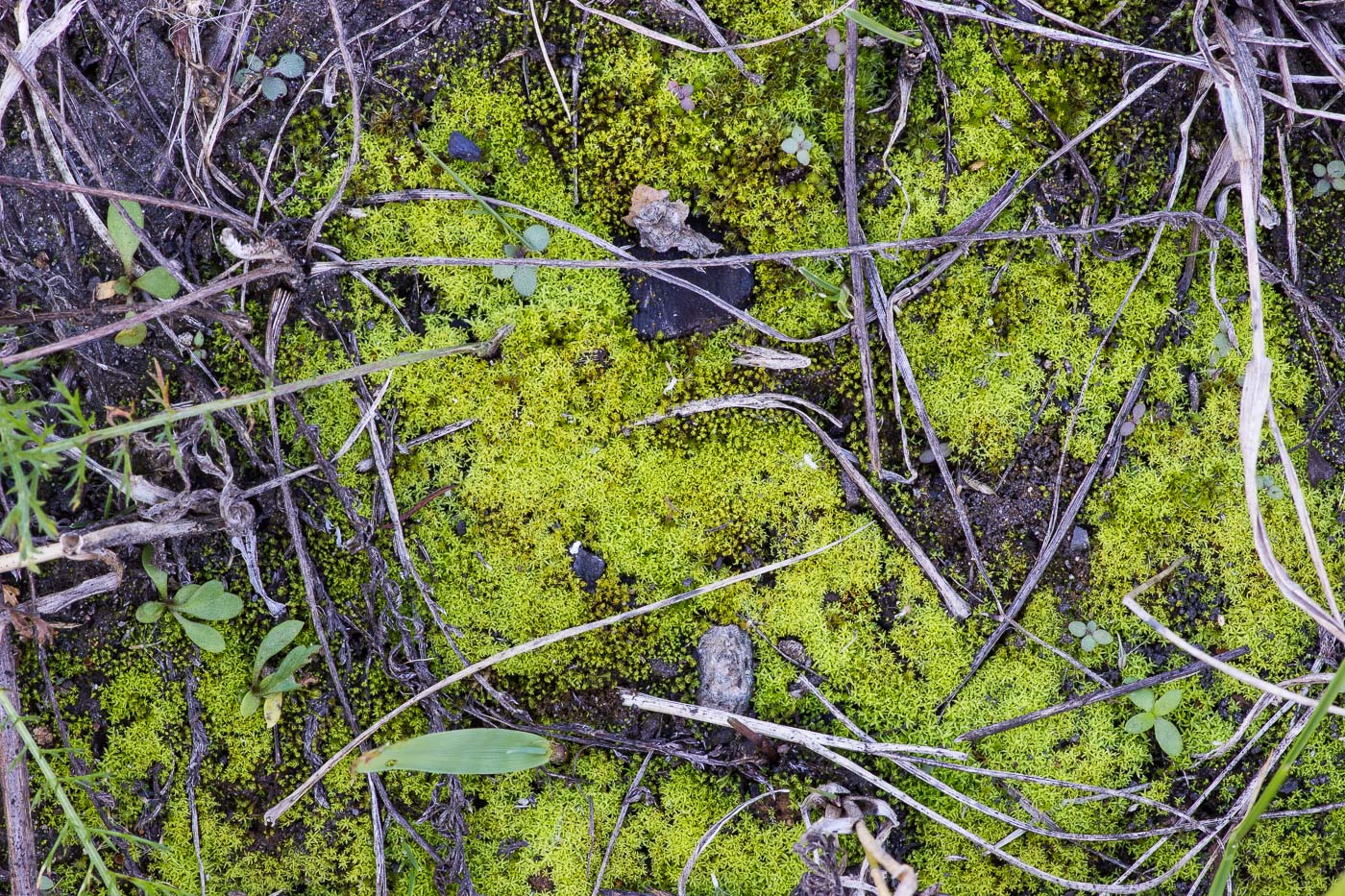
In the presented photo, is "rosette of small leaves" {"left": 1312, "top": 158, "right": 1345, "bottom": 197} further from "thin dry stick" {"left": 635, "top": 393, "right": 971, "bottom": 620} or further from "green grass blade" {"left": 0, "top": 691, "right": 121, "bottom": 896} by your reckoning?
"green grass blade" {"left": 0, "top": 691, "right": 121, "bottom": 896}

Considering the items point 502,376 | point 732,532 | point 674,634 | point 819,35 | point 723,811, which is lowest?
point 723,811

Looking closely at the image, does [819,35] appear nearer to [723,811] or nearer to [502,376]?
[502,376]

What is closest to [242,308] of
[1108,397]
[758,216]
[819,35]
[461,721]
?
[461,721]

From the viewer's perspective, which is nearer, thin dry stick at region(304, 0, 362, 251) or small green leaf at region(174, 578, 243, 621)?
thin dry stick at region(304, 0, 362, 251)

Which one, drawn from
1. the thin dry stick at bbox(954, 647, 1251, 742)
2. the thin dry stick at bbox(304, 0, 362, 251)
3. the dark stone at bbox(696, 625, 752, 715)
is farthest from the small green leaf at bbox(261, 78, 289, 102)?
the thin dry stick at bbox(954, 647, 1251, 742)

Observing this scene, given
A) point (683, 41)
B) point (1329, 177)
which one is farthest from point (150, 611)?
point (1329, 177)

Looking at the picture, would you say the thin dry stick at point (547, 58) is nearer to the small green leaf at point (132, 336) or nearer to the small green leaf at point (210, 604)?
the small green leaf at point (132, 336)
